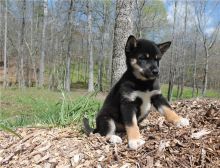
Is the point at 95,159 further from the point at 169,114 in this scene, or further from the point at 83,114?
the point at 83,114

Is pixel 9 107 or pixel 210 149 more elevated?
pixel 210 149

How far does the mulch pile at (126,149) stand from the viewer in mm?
3740

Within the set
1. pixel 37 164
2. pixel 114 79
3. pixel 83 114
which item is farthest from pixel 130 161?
pixel 114 79

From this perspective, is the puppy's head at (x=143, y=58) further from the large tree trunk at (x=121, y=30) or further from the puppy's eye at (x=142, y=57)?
the large tree trunk at (x=121, y=30)

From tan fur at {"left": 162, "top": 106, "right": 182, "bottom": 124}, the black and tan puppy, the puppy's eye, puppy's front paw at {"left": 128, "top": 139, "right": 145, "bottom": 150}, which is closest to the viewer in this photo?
puppy's front paw at {"left": 128, "top": 139, "right": 145, "bottom": 150}

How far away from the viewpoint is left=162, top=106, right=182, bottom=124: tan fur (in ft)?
14.1

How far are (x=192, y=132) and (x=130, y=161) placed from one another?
2.68 ft

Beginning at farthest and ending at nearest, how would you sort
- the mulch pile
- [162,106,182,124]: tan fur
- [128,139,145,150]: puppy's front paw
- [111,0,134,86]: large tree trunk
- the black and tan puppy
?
[111,0,134,86]: large tree trunk < [162,106,182,124]: tan fur < the black and tan puppy < [128,139,145,150]: puppy's front paw < the mulch pile

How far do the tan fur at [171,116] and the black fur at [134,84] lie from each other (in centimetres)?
7

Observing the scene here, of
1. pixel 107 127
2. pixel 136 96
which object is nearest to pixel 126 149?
pixel 107 127

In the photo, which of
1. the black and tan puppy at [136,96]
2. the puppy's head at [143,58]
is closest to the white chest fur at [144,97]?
the black and tan puppy at [136,96]

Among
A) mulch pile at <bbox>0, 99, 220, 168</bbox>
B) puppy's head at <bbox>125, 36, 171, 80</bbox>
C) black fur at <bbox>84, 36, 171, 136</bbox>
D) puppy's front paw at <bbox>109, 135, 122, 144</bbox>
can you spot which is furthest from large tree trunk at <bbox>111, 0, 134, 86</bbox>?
puppy's front paw at <bbox>109, 135, 122, 144</bbox>

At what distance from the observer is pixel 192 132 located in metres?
4.08

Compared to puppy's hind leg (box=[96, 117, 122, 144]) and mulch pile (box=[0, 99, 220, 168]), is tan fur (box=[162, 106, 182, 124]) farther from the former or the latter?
puppy's hind leg (box=[96, 117, 122, 144])
